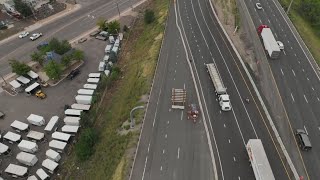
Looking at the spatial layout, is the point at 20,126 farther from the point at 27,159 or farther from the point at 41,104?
the point at 27,159

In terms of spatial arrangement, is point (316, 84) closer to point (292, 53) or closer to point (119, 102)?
point (292, 53)

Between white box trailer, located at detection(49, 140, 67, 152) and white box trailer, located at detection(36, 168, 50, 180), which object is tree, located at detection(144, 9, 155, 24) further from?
white box trailer, located at detection(36, 168, 50, 180)

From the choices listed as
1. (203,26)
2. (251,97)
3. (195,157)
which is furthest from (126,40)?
(195,157)

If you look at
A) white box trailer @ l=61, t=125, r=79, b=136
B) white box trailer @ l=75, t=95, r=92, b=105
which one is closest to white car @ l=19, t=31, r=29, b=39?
white box trailer @ l=75, t=95, r=92, b=105

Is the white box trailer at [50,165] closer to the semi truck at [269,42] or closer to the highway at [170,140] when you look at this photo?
the highway at [170,140]

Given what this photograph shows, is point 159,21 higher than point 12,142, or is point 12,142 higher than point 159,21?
point 159,21

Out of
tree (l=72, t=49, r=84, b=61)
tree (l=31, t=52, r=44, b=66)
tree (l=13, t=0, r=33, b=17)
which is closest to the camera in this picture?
tree (l=31, t=52, r=44, b=66)
